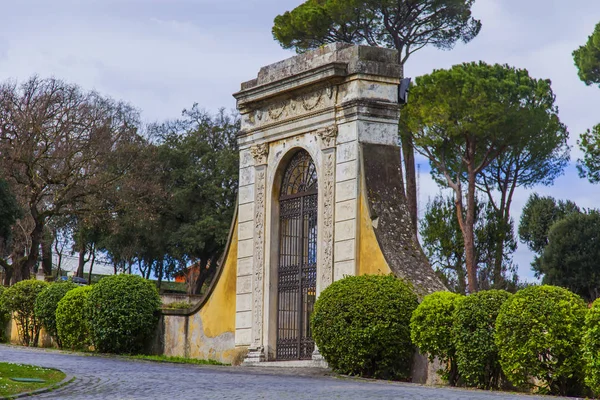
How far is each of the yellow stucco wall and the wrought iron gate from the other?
1.39 metres

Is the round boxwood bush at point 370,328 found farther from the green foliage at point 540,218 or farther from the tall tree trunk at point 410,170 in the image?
the green foliage at point 540,218

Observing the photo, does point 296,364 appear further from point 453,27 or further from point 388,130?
point 453,27

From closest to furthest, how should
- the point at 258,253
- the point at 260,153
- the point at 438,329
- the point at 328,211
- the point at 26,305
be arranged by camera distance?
the point at 438,329 < the point at 328,211 < the point at 258,253 < the point at 260,153 < the point at 26,305

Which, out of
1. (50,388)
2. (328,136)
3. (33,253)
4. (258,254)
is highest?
(328,136)

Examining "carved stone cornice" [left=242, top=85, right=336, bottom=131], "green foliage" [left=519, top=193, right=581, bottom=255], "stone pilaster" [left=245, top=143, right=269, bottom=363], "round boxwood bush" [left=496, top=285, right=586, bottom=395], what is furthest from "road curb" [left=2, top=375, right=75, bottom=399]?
"green foliage" [left=519, top=193, right=581, bottom=255]

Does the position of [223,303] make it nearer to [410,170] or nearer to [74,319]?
[74,319]

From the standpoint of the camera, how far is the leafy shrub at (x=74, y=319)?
20.5 metres

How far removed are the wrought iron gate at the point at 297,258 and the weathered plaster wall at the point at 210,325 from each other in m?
1.27

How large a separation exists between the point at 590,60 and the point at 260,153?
23.3 metres

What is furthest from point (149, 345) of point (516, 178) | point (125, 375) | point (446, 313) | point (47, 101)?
point (516, 178)

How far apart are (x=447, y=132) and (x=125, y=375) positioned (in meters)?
26.2

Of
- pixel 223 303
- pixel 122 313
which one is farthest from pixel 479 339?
pixel 122 313

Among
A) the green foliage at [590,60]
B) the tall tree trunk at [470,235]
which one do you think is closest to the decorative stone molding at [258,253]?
the tall tree trunk at [470,235]

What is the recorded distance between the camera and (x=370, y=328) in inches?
574
